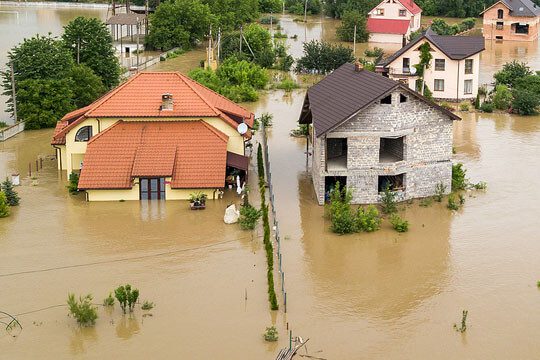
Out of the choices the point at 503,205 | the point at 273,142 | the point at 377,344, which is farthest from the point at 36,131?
the point at 377,344

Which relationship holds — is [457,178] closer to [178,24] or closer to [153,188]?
[153,188]

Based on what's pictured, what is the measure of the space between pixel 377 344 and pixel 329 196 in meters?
8.74

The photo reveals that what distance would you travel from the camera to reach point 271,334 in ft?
62.7

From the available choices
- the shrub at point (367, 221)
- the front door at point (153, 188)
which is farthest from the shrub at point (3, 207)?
the shrub at point (367, 221)

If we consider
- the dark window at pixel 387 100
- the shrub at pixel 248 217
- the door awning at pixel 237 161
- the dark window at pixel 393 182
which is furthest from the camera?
the door awning at pixel 237 161

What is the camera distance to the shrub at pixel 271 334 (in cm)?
1906

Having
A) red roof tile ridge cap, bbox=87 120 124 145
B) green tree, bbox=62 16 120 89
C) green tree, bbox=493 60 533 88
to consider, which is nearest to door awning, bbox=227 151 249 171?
red roof tile ridge cap, bbox=87 120 124 145

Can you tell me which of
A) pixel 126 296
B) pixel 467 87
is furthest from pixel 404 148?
pixel 467 87

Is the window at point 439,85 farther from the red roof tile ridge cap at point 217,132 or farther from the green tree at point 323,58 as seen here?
the red roof tile ridge cap at point 217,132

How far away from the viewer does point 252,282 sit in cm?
2203

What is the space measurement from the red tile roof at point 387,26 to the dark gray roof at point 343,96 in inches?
1348

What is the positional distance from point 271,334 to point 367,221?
7181 millimetres

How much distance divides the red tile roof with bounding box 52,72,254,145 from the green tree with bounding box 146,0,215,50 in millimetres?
29886

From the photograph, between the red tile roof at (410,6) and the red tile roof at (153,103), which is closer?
the red tile roof at (153,103)
